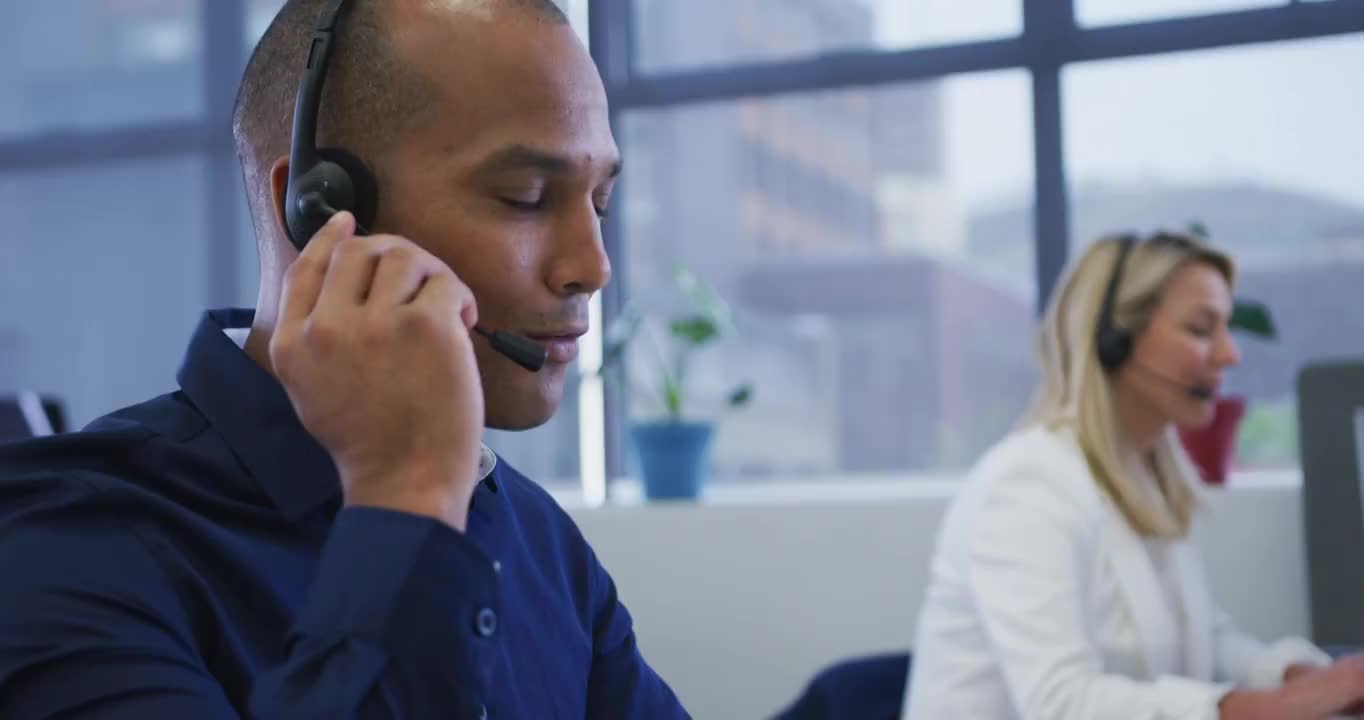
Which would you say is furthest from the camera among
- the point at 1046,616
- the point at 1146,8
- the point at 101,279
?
the point at 101,279

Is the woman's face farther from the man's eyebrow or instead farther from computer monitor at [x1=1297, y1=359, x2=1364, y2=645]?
the man's eyebrow

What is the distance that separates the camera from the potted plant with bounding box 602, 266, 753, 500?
2.81 metres

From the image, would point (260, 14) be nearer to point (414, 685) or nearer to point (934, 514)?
point (934, 514)

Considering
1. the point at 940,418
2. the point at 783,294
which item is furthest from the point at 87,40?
the point at 940,418

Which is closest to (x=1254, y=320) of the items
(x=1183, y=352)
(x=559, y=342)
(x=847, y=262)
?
(x=1183, y=352)

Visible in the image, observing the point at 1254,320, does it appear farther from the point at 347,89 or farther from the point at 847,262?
the point at 347,89

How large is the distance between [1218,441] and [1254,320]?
9.5 inches

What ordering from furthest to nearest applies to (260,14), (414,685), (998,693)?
(260,14) < (998,693) < (414,685)

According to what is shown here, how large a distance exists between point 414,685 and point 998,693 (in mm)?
1304

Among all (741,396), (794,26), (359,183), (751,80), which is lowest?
(741,396)

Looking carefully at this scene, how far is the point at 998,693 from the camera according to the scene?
178cm

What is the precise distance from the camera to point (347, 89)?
815mm

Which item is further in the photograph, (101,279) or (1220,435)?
(101,279)

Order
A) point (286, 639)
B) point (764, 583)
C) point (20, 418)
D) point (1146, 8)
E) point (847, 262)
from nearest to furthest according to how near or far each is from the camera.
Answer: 1. point (286, 639)
2. point (20, 418)
3. point (764, 583)
4. point (1146, 8)
5. point (847, 262)
